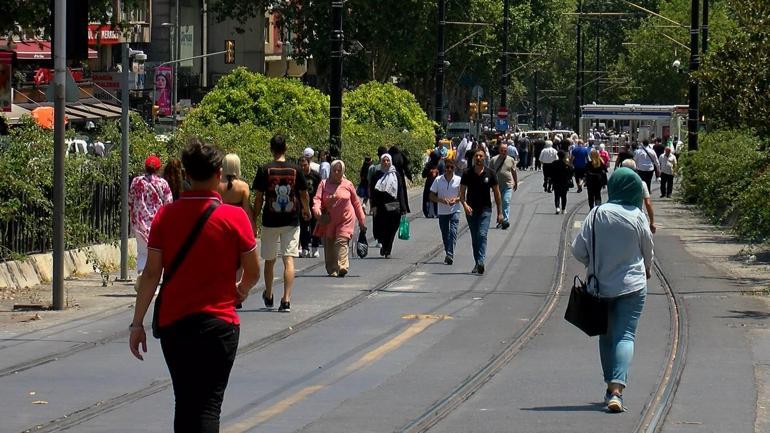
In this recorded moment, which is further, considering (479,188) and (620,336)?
(479,188)

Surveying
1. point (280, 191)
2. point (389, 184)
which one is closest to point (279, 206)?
point (280, 191)

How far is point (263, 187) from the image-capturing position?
15812mm

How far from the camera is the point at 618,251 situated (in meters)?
10.0

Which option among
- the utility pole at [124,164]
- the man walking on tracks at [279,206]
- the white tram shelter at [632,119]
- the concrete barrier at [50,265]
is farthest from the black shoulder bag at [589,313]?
the white tram shelter at [632,119]

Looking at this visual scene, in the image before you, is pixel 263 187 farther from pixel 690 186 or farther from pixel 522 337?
pixel 690 186

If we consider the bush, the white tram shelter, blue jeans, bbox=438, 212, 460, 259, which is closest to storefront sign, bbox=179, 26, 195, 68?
the white tram shelter

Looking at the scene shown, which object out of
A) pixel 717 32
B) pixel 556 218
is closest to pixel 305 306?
pixel 556 218

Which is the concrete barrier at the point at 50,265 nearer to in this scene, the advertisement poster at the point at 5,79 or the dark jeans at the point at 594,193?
the dark jeans at the point at 594,193

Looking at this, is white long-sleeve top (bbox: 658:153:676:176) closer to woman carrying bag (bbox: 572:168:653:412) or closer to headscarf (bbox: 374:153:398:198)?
headscarf (bbox: 374:153:398:198)

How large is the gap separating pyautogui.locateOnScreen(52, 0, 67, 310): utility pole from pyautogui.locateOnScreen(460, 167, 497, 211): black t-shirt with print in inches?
258

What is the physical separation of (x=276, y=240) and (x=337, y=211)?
3170 mm

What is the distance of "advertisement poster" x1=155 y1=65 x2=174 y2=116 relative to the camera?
59844 mm

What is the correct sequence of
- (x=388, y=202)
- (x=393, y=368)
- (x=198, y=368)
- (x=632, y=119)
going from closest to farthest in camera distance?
(x=198, y=368), (x=393, y=368), (x=388, y=202), (x=632, y=119)

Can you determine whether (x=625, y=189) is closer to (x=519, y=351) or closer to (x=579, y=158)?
(x=519, y=351)
